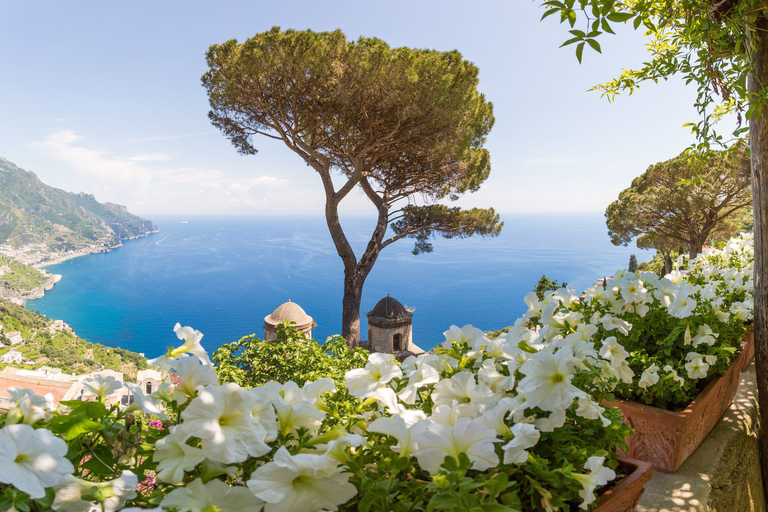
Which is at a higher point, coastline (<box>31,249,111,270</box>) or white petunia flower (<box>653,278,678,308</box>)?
white petunia flower (<box>653,278,678,308</box>)

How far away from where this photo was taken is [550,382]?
2.28 feet

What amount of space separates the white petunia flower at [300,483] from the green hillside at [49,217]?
90.3 meters

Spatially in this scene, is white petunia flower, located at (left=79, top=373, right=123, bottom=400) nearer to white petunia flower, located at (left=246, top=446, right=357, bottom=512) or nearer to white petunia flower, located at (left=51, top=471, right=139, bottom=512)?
white petunia flower, located at (left=51, top=471, right=139, bottom=512)

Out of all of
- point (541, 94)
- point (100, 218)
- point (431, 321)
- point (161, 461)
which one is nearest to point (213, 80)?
point (161, 461)

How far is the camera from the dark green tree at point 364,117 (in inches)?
290

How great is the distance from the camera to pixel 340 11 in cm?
1354

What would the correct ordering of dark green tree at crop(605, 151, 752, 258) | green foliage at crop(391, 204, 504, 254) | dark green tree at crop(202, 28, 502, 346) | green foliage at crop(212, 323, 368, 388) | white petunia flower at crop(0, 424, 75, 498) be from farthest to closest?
1. dark green tree at crop(605, 151, 752, 258)
2. green foliage at crop(391, 204, 504, 254)
3. dark green tree at crop(202, 28, 502, 346)
4. green foliage at crop(212, 323, 368, 388)
5. white petunia flower at crop(0, 424, 75, 498)

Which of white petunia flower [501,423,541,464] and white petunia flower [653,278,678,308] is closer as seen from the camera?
white petunia flower [501,423,541,464]

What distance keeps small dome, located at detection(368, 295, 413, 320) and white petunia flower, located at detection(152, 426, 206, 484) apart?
1149cm

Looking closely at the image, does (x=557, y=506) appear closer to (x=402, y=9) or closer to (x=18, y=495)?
(x=18, y=495)

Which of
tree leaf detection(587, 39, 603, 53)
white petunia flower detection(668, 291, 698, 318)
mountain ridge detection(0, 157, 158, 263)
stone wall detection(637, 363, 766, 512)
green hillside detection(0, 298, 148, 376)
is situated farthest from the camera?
mountain ridge detection(0, 157, 158, 263)

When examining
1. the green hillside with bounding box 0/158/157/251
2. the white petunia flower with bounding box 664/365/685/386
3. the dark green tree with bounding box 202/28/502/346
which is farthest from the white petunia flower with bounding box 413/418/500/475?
the green hillside with bounding box 0/158/157/251

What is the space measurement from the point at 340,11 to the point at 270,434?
15.8 metres

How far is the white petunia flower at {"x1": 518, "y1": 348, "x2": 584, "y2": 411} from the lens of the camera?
2.21ft
